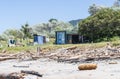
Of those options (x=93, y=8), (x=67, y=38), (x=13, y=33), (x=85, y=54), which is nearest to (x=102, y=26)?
(x=67, y=38)

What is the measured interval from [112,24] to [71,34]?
8.33 metres

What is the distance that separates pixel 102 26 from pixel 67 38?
6919 mm

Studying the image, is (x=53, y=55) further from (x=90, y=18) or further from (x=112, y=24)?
(x=90, y=18)

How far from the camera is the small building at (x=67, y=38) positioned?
3859cm

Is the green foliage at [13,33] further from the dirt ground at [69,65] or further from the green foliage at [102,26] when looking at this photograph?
the dirt ground at [69,65]

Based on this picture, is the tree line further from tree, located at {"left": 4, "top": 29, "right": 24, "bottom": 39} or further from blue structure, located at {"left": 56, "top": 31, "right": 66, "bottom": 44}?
tree, located at {"left": 4, "top": 29, "right": 24, "bottom": 39}

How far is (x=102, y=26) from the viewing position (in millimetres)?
34625

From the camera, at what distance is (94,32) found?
35406 mm

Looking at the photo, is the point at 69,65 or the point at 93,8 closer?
the point at 69,65

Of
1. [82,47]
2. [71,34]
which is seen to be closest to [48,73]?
[82,47]

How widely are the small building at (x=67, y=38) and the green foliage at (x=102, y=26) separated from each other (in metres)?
2.31

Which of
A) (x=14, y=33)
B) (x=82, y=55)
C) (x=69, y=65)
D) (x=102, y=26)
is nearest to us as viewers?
(x=69, y=65)

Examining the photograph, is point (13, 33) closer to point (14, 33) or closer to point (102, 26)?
point (14, 33)

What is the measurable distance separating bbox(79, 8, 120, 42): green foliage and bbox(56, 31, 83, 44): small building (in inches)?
91.1
